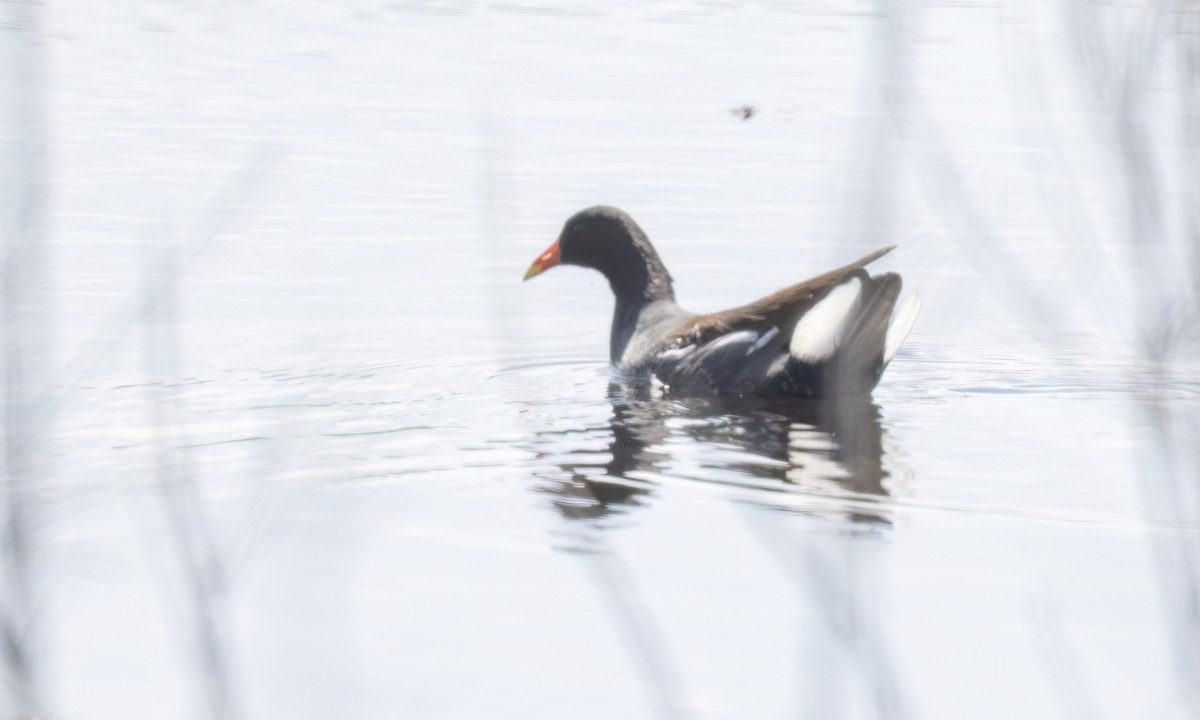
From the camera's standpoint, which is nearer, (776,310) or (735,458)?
(735,458)

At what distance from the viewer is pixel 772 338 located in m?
7.80

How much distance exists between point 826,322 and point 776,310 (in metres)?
0.36

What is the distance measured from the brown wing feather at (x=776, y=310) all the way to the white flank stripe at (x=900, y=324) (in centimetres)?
29

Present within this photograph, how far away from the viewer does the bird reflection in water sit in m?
5.92

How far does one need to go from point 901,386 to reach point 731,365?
0.78 m

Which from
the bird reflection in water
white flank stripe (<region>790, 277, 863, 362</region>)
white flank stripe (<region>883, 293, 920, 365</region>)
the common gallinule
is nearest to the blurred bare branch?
the bird reflection in water

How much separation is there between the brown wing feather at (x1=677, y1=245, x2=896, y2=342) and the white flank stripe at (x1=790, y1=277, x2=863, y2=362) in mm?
60

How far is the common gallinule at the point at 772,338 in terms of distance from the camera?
24.5ft

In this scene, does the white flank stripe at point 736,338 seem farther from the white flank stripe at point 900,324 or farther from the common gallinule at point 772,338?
the white flank stripe at point 900,324

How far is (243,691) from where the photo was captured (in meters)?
4.10

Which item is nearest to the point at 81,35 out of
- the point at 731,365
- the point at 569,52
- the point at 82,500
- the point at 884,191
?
the point at 569,52

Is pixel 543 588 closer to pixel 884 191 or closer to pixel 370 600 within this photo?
pixel 370 600

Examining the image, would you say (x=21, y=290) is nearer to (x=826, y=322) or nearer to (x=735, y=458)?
(x=735, y=458)

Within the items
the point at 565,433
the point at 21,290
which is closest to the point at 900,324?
the point at 565,433
